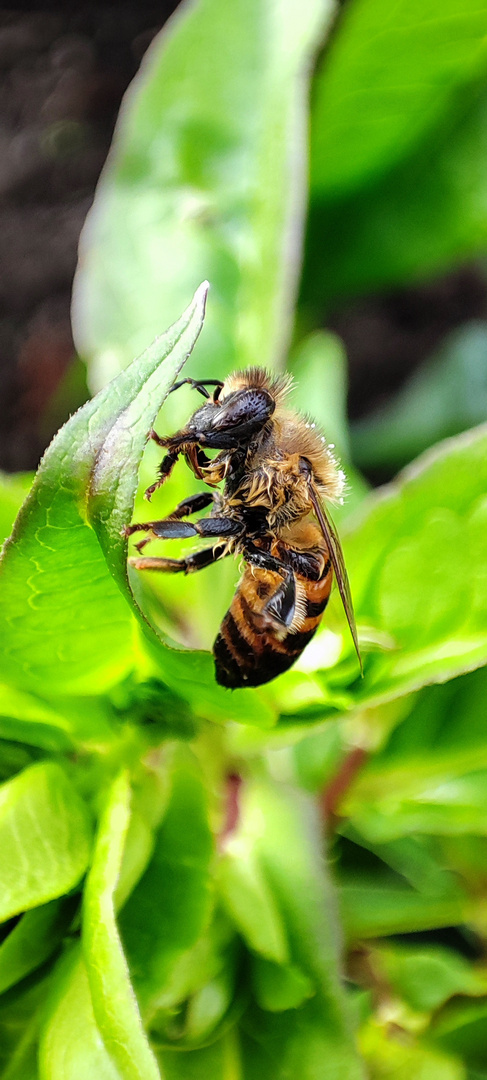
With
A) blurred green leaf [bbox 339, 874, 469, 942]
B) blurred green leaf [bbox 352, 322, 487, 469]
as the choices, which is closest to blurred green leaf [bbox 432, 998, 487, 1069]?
blurred green leaf [bbox 339, 874, 469, 942]

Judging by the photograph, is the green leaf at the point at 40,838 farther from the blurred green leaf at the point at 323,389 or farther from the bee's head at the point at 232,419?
the blurred green leaf at the point at 323,389

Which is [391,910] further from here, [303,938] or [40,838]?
[40,838]

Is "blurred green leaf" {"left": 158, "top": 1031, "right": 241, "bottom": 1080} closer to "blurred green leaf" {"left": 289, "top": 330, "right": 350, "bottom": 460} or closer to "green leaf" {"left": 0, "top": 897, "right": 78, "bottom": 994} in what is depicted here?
"green leaf" {"left": 0, "top": 897, "right": 78, "bottom": 994}

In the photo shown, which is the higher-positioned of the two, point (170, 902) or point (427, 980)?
point (170, 902)

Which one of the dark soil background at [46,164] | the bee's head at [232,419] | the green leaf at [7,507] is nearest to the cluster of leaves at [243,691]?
the green leaf at [7,507]

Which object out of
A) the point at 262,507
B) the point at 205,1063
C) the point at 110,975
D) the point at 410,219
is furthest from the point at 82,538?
the point at 410,219

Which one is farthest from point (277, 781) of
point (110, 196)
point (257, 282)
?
point (110, 196)

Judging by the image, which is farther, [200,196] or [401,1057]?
[200,196]
